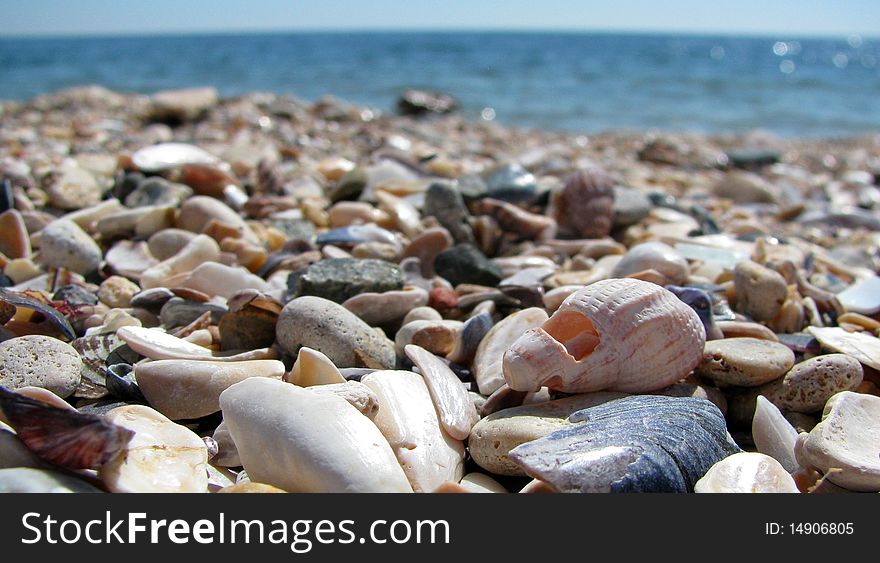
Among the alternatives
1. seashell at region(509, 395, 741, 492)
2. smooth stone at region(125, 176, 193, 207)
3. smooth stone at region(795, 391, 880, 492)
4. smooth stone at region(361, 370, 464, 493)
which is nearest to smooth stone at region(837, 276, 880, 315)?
smooth stone at region(795, 391, 880, 492)

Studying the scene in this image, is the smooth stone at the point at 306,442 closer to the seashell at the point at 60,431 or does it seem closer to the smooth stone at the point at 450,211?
the seashell at the point at 60,431

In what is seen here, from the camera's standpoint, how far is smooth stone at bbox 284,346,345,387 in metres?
1.79

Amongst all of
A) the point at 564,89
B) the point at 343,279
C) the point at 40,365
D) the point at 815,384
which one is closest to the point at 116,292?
the point at 40,365

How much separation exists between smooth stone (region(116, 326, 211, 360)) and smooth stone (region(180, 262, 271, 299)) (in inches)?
17.3

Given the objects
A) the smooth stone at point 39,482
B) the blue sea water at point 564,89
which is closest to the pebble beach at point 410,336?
the smooth stone at point 39,482

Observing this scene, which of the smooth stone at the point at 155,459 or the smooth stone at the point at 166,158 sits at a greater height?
the smooth stone at the point at 166,158

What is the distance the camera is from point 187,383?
70.9 inches

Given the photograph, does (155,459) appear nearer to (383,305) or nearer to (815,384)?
(383,305)

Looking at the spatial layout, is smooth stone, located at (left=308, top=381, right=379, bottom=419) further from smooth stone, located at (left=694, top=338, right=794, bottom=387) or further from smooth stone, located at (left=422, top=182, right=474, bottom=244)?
smooth stone, located at (left=422, top=182, right=474, bottom=244)

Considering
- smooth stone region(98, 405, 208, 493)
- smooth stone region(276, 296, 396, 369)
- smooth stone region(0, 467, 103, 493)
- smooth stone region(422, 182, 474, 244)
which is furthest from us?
smooth stone region(422, 182, 474, 244)

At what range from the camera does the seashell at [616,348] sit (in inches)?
68.0

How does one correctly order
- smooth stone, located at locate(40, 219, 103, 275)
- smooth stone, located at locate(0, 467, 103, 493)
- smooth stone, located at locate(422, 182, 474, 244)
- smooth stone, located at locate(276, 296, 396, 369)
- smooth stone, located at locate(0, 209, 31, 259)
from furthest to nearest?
1. smooth stone, located at locate(422, 182, 474, 244)
2. smooth stone, located at locate(0, 209, 31, 259)
3. smooth stone, located at locate(40, 219, 103, 275)
4. smooth stone, located at locate(276, 296, 396, 369)
5. smooth stone, located at locate(0, 467, 103, 493)

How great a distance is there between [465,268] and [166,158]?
189 centimetres

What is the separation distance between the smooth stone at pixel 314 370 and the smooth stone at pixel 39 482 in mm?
580
